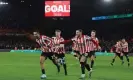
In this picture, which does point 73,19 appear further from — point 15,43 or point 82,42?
point 82,42

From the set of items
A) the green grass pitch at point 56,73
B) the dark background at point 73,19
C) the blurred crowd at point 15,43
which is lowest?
the green grass pitch at point 56,73

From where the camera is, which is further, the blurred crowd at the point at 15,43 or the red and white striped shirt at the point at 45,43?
the blurred crowd at the point at 15,43

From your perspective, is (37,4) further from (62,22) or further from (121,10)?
(121,10)

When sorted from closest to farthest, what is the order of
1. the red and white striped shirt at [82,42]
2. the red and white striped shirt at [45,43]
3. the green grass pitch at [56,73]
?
the red and white striped shirt at [82,42], the red and white striped shirt at [45,43], the green grass pitch at [56,73]

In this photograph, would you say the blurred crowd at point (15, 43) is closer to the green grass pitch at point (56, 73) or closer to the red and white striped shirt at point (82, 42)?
the green grass pitch at point (56, 73)

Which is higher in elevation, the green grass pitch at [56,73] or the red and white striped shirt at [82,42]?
the red and white striped shirt at [82,42]

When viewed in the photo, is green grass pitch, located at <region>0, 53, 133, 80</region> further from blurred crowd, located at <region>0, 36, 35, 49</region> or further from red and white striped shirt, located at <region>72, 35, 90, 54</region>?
blurred crowd, located at <region>0, 36, 35, 49</region>

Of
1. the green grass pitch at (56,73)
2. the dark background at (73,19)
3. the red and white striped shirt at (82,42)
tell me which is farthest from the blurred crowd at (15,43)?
the red and white striped shirt at (82,42)

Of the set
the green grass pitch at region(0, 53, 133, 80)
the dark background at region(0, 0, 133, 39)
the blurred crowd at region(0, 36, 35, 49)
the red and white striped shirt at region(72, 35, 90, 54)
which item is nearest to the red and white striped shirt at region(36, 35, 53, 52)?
the red and white striped shirt at region(72, 35, 90, 54)

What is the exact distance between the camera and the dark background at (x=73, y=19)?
6781 cm

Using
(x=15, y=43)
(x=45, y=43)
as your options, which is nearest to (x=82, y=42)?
(x=45, y=43)

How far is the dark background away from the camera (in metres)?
67.8

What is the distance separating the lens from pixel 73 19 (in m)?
72.1

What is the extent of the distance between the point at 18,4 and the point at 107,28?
18.8 metres
